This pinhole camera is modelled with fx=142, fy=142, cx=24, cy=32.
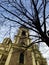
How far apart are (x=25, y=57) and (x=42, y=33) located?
1759cm

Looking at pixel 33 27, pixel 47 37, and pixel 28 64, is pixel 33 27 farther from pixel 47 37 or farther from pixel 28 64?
pixel 28 64

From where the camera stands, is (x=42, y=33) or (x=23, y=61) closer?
(x=42, y=33)

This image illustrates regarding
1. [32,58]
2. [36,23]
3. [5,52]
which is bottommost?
[5,52]

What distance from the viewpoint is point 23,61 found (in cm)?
2483

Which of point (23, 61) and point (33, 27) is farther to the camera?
point (23, 61)

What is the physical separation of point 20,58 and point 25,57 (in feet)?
3.29

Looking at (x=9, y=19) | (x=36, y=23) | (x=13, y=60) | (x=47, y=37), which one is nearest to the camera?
(x=47, y=37)

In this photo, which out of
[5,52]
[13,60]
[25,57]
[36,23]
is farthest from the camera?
[5,52]

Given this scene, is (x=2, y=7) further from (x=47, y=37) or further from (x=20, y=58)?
(x=20, y=58)

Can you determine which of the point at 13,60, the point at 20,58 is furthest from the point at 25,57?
the point at 13,60

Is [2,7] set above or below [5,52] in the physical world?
above

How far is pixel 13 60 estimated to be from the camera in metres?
24.1

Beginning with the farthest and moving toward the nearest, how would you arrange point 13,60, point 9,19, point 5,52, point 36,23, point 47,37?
point 5,52 < point 13,60 < point 9,19 < point 36,23 < point 47,37

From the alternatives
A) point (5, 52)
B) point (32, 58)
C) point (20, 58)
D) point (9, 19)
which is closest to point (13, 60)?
point (20, 58)
